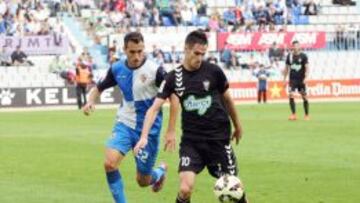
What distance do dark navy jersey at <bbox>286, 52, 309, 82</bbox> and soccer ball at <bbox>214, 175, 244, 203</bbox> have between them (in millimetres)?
20232

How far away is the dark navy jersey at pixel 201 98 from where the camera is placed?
10398 mm

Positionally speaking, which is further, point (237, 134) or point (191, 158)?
point (237, 134)

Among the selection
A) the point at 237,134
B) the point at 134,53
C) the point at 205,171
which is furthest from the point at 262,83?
the point at 237,134

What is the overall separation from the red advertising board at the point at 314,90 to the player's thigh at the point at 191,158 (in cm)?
3635

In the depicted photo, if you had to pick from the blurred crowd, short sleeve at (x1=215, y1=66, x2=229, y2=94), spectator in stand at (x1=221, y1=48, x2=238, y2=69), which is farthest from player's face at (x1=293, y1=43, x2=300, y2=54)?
the blurred crowd

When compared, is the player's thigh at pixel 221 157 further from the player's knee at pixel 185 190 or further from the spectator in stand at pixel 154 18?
the spectator in stand at pixel 154 18

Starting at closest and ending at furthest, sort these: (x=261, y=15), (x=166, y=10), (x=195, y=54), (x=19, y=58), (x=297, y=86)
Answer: (x=195, y=54) < (x=297, y=86) < (x=19, y=58) < (x=166, y=10) < (x=261, y=15)

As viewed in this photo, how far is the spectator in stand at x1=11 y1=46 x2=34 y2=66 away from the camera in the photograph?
45.0 meters

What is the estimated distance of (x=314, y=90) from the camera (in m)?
48.6

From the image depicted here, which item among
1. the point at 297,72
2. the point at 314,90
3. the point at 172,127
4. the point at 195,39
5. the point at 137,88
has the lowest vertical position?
the point at 314,90

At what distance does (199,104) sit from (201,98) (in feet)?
0.22

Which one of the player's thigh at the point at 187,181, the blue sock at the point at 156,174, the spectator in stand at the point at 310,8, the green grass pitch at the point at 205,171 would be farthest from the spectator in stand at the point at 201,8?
the player's thigh at the point at 187,181

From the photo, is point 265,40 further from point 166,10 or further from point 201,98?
point 201,98

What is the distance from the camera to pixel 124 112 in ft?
40.4
